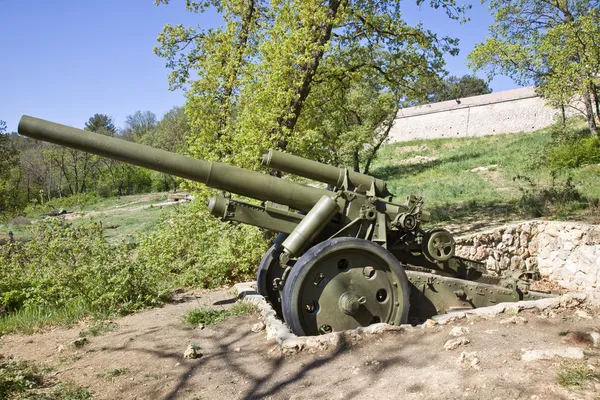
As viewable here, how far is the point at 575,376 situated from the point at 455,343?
47.0 inches

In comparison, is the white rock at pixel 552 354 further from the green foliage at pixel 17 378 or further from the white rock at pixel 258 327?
the green foliage at pixel 17 378

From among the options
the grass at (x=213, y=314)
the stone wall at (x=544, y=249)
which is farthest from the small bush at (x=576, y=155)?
the grass at (x=213, y=314)

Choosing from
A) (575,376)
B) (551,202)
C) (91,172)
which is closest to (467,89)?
(91,172)

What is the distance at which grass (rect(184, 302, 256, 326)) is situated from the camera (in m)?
6.82

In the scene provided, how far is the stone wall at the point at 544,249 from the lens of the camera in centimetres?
944

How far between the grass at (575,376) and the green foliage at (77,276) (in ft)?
19.7

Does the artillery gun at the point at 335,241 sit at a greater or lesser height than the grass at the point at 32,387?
greater

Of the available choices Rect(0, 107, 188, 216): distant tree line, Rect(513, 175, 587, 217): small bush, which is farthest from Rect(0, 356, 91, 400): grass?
Rect(0, 107, 188, 216): distant tree line

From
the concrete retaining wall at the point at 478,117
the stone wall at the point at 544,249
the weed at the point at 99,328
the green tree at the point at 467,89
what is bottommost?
the weed at the point at 99,328

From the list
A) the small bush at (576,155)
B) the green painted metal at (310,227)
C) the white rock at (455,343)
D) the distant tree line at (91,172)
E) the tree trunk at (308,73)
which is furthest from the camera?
the distant tree line at (91,172)

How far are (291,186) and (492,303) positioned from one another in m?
3.02

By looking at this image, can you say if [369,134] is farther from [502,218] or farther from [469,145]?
[502,218]

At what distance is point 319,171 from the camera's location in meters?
6.61

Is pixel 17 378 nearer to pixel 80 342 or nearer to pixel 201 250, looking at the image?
pixel 80 342
